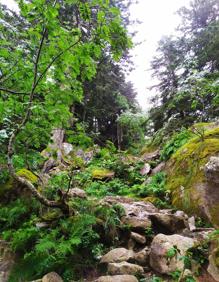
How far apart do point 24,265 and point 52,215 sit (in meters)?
1.07

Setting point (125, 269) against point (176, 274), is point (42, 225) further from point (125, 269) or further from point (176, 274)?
point (176, 274)

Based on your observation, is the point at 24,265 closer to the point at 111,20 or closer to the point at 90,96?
the point at 111,20

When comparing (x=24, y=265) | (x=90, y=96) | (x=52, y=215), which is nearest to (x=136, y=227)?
(x=52, y=215)

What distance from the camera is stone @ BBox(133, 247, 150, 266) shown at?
3.97 meters

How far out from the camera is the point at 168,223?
193 inches

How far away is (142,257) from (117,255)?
391 mm

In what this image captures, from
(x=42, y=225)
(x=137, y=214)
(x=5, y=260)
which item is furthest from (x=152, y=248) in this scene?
(x=5, y=260)

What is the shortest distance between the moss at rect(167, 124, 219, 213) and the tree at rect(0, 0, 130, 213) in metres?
2.57

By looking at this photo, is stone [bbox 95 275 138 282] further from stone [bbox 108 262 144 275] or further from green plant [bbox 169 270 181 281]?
green plant [bbox 169 270 181 281]

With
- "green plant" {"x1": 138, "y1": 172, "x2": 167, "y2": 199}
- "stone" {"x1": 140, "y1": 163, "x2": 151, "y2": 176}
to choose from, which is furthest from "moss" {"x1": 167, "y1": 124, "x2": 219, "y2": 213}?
"stone" {"x1": 140, "y1": 163, "x2": 151, "y2": 176}

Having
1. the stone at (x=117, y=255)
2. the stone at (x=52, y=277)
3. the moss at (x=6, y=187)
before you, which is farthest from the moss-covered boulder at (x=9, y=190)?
the stone at (x=117, y=255)

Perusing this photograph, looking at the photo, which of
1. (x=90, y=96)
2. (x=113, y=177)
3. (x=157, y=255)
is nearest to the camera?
(x=157, y=255)

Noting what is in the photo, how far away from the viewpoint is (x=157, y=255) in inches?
149

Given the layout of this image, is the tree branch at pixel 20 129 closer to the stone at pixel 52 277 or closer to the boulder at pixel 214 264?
the stone at pixel 52 277
